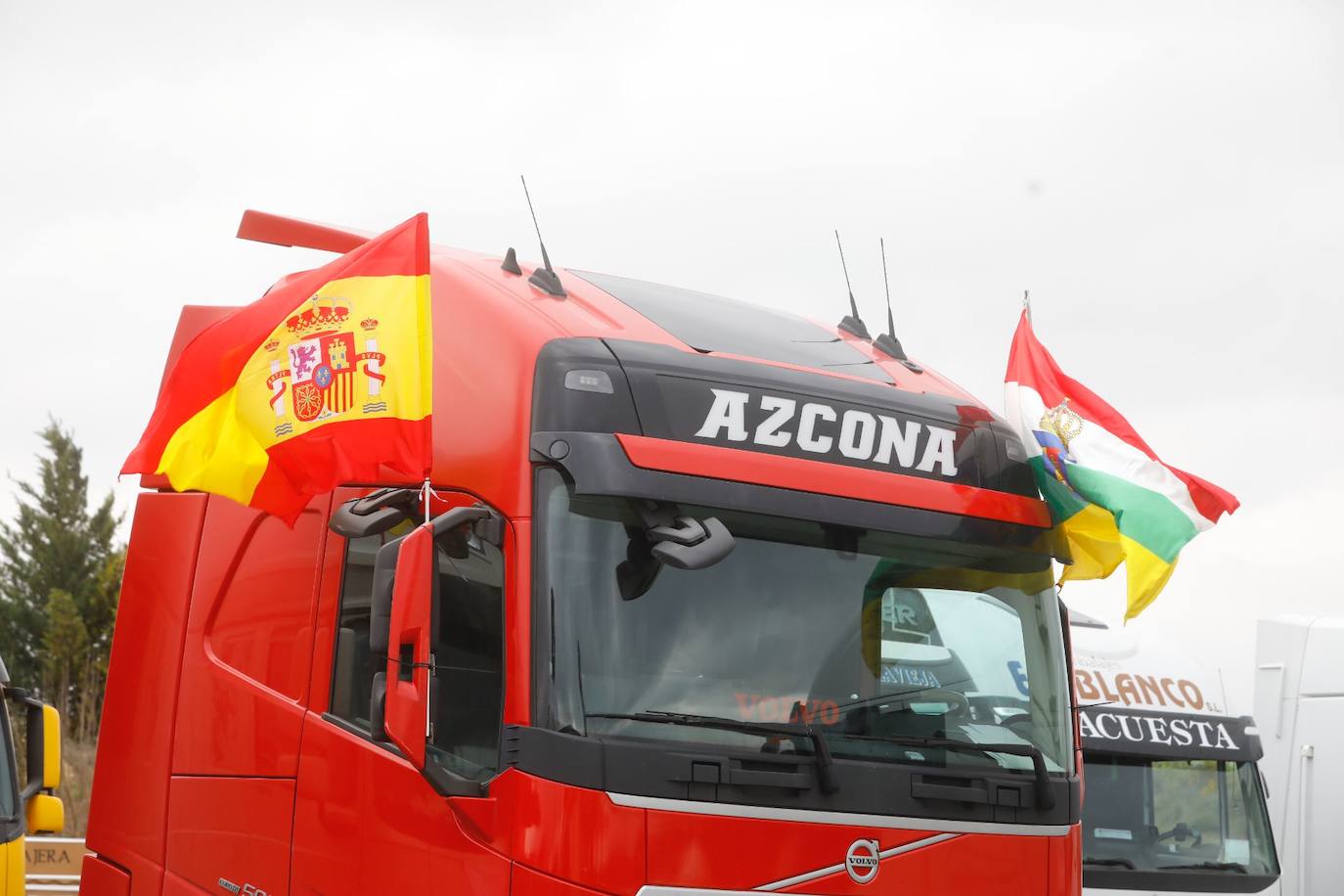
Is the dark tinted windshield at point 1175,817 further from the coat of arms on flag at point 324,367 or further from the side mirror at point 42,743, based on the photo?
the coat of arms on flag at point 324,367

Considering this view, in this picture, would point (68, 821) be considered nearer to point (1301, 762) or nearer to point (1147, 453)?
point (1301, 762)

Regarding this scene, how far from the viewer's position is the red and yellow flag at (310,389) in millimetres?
4734

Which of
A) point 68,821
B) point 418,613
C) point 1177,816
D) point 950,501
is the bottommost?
point 68,821

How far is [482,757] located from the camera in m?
4.43

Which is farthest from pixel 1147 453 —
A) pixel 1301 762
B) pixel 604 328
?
pixel 1301 762

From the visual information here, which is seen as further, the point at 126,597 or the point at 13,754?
the point at 13,754

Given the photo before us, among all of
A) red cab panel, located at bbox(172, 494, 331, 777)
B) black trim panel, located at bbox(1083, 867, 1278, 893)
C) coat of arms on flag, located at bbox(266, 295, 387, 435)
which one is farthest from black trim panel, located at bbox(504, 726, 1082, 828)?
black trim panel, located at bbox(1083, 867, 1278, 893)

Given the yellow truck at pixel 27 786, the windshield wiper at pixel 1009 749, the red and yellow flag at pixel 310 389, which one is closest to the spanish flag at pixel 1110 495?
the windshield wiper at pixel 1009 749

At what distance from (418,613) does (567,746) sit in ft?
1.71

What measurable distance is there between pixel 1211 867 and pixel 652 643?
19.1 feet

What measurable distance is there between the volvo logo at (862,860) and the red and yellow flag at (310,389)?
1.62 meters

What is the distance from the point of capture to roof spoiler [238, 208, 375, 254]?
257 inches

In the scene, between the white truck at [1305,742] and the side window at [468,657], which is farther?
the white truck at [1305,742]

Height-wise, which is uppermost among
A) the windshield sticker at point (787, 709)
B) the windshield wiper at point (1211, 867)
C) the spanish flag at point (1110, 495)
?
the spanish flag at point (1110, 495)
